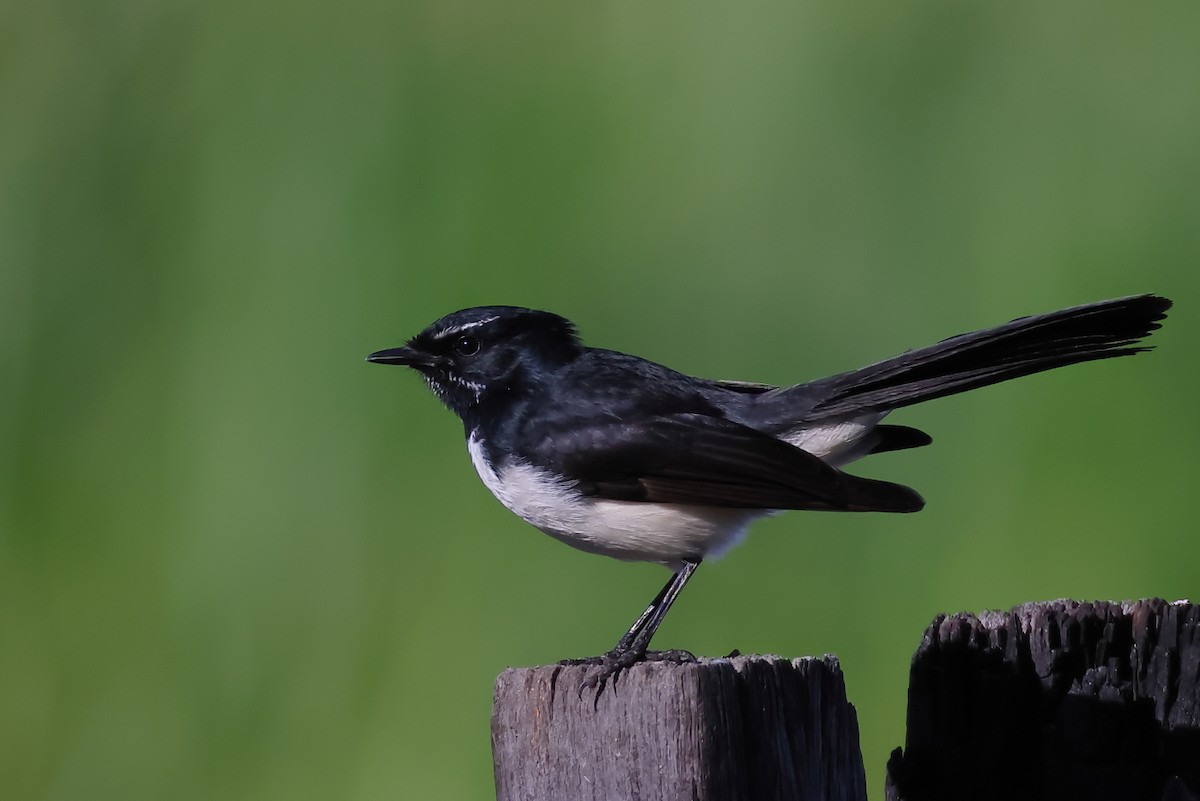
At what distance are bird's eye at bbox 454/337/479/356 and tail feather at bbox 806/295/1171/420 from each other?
1.25 metres

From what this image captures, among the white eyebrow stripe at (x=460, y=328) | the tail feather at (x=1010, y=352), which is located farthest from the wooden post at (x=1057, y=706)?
the white eyebrow stripe at (x=460, y=328)

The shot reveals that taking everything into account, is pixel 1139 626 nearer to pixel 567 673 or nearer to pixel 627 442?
pixel 567 673

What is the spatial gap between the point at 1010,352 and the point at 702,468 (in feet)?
2.97

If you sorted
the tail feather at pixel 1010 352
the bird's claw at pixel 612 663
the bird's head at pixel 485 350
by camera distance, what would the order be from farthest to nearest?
the bird's head at pixel 485 350
the tail feather at pixel 1010 352
the bird's claw at pixel 612 663

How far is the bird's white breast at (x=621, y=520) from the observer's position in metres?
3.62

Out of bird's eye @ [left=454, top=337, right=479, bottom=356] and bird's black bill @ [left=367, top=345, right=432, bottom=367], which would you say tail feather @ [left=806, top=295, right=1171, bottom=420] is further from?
bird's black bill @ [left=367, top=345, right=432, bottom=367]

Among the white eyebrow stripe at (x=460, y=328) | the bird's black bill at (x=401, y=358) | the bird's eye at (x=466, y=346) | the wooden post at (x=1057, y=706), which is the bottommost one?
the wooden post at (x=1057, y=706)

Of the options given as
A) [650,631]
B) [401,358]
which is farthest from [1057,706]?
[401,358]

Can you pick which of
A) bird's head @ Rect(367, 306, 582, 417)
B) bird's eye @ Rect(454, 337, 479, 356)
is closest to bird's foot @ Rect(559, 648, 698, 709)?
bird's head @ Rect(367, 306, 582, 417)

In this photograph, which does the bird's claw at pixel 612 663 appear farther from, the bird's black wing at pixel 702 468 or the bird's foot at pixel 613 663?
the bird's black wing at pixel 702 468

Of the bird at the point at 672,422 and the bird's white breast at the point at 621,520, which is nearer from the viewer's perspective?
the bird at the point at 672,422

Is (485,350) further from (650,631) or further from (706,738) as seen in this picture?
(706,738)

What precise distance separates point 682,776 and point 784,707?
0.22m

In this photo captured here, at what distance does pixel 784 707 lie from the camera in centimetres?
220
